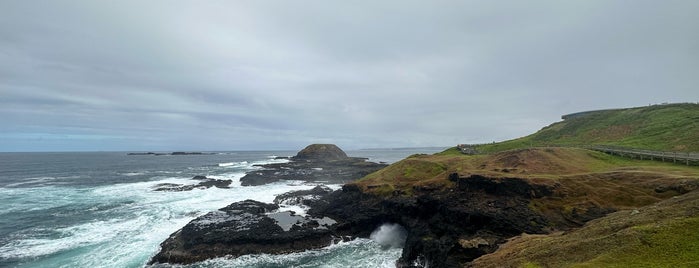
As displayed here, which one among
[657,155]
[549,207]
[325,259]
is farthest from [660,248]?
[657,155]

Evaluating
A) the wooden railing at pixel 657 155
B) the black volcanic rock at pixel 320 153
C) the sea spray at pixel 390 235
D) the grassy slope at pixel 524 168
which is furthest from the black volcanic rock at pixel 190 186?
the black volcanic rock at pixel 320 153

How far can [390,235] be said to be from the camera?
35188 mm

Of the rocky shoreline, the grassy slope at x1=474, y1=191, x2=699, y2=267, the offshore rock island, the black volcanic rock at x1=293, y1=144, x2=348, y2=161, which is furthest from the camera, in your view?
the black volcanic rock at x1=293, y1=144, x2=348, y2=161

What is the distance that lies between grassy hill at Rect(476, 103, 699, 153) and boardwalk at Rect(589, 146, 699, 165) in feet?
29.8

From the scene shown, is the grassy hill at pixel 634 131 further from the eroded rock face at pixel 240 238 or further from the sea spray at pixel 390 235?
the eroded rock face at pixel 240 238

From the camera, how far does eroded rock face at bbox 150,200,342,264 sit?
30.8 m

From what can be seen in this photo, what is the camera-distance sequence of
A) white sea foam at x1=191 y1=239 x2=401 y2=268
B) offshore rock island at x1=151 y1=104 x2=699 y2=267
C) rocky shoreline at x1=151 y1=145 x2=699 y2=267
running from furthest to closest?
white sea foam at x1=191 y1=239 x2=401 y2=268
rocky shoreline at x1=151 y1=145 x2=699 y2=267
offshore rock island at x1=151 y1=104 x2=699 y2=267

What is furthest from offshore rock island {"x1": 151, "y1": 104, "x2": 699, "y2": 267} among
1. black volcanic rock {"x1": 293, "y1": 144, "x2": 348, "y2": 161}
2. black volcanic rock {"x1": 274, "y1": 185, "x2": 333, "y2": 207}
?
black volcanic rock {"x1": 293, "y1": 144, "x2": 348, "y2": 161}

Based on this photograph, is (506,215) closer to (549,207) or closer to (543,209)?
(543,209)

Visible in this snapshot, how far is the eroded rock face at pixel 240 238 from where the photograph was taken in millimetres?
30844

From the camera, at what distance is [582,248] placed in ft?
45.2

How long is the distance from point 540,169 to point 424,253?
17588 mm

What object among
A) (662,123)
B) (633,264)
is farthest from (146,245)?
(662,123)

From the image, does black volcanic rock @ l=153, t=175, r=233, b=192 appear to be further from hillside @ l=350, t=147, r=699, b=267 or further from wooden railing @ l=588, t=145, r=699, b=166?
wooden railing @ l=588, t=145, r=699, b=166
